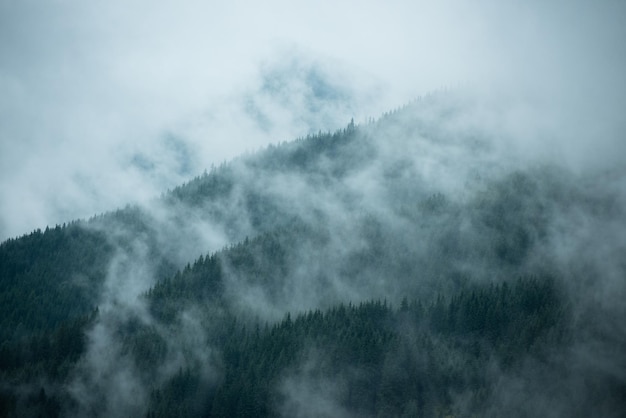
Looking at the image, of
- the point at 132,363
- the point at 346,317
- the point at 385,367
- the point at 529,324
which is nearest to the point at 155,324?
the point at 132,363

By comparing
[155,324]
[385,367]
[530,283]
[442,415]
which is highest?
[530,283]

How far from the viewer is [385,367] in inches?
5566

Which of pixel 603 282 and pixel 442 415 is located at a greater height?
pixel 603 282

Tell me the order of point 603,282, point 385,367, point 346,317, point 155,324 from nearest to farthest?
point 385,367, point 346,317, point 155,324, point 603,282

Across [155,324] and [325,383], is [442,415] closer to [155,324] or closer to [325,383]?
[325,383]

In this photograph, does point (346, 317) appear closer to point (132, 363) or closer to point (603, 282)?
point (132, 363)

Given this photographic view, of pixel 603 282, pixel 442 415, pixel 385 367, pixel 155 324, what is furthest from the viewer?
pixel 603 282

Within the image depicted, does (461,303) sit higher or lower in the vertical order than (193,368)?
higher

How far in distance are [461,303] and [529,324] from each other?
68.2 feet

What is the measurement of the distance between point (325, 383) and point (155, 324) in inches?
2713

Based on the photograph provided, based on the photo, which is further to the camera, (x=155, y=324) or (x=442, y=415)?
(x=155, y=324)

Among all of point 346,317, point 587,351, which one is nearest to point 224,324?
point 346,317

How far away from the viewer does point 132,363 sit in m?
161

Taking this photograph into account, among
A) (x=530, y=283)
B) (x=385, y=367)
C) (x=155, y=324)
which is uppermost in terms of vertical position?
(x=530, y=283)
